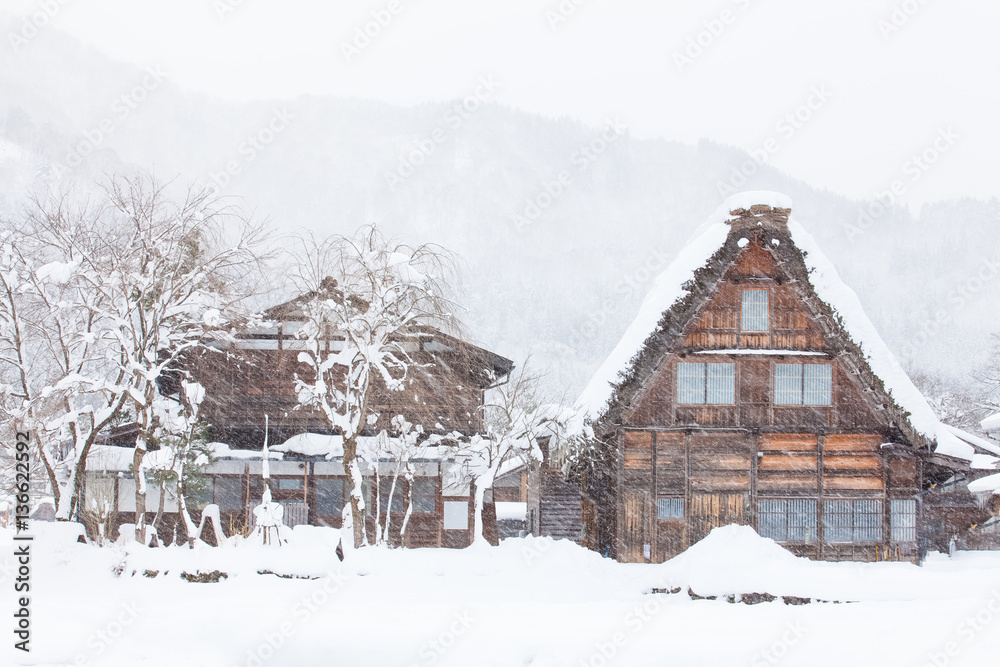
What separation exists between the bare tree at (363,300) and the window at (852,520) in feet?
34.8

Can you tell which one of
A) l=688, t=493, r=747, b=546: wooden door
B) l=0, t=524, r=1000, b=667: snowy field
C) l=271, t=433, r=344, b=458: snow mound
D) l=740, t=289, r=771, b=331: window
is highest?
l=740, t=289, r=771, b=331: window

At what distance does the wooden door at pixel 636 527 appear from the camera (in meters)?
19.1

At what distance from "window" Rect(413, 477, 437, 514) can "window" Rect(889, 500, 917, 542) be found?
12.5 m

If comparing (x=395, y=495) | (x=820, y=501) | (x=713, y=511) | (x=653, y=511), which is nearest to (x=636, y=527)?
(x=653, y=511)

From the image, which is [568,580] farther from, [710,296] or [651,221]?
[651,221]

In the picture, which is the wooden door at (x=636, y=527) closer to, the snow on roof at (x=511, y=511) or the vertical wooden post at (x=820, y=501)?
the vertical wooden post at (x=820, y=501)

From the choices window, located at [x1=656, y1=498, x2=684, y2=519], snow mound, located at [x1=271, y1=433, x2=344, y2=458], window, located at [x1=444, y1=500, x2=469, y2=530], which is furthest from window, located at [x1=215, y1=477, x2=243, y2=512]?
window, located at [x1=656, y1=498, x2=684, y2=519]

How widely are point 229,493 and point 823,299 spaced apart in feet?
57.2

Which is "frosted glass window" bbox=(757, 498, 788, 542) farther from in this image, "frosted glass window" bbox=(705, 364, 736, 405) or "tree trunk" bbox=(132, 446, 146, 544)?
"tree trunk" bbox=(132, 446, 146, 544)

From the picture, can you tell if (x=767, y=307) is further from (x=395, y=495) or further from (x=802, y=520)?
(x=395, y=495)

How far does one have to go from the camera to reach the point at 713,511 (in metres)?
19.3

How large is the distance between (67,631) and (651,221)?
180 metres

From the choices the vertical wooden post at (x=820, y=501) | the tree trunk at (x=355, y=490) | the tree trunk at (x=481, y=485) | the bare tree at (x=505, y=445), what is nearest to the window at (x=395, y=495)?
the bare tree at (x=505, y=445)

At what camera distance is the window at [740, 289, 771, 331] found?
19.5 metres
